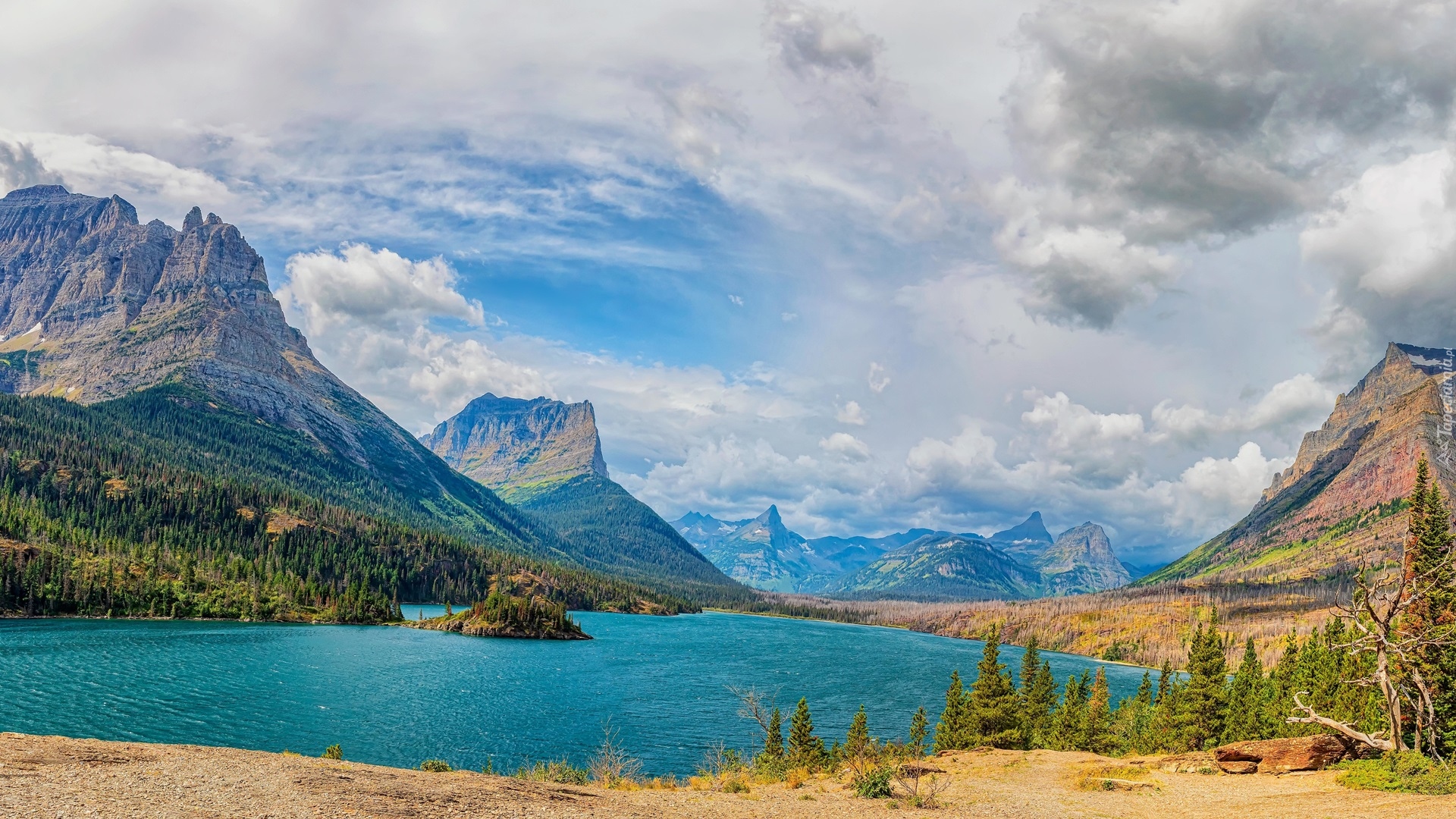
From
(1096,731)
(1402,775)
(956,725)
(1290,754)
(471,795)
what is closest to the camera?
(471,795)

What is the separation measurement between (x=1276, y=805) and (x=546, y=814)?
28382 mm

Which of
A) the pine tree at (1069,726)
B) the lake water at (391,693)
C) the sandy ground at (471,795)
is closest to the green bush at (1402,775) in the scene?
the sandy ground at (471,795)

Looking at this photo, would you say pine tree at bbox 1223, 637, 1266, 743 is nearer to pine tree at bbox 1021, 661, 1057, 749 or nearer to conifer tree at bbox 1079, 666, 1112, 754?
conifer tree at bbox 1079, 666, 1112, 754

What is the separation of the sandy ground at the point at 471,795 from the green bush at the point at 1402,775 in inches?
41.5

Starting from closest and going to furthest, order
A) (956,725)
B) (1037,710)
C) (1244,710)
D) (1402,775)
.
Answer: (1402,775) < (956,725) < (1244,710) < (1037,710)

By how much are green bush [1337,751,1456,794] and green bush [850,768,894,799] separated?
1936 centimetres

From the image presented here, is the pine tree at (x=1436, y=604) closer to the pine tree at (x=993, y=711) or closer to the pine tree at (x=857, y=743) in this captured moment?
the pine tree at (x=857, y=743)

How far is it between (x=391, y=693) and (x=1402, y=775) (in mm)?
112221

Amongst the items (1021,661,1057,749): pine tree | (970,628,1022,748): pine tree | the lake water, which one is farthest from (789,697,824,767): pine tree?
(1021,661,1057,749): pine tree

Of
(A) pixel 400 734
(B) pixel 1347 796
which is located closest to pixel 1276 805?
(B) pixel 1347 796

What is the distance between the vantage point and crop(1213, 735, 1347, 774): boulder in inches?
1470

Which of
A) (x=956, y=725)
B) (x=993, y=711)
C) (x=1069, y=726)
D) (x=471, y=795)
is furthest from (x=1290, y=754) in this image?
(x=1069, y=726)

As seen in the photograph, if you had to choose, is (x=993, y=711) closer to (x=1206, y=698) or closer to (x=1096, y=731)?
(x=1096, y=731)

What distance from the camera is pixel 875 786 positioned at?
114ft
